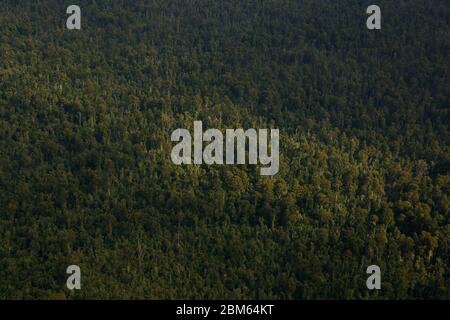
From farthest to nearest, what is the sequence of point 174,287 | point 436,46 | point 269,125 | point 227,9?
point 227,9 < point 436,46 < point 269,125 < point 174,287

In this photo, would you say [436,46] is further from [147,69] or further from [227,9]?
[147,69]

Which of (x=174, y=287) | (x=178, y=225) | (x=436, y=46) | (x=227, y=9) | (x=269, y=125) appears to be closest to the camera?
(x=174, y=287)

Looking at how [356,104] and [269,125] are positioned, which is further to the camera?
[356,104]

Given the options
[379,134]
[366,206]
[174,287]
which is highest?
[379,134]

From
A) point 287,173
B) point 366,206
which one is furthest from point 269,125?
point 366,206

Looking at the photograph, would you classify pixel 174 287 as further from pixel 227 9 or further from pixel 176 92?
pixel 227 9

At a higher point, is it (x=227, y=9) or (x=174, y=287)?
(x=227, y=9)

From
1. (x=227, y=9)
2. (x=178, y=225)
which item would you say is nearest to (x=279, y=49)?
(x=227, y=9)
